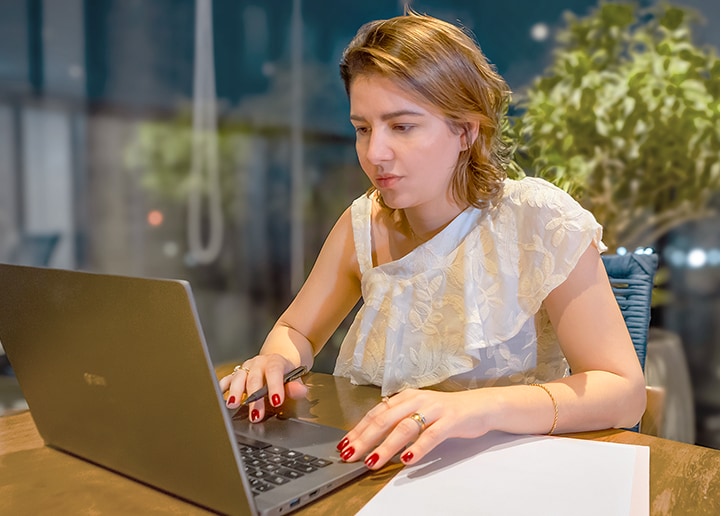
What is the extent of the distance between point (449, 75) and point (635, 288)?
1.90ft

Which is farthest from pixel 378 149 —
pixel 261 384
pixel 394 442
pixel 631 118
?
pixel 631 118

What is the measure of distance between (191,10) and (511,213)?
2584mm

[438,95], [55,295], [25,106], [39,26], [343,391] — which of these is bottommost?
[343,391]

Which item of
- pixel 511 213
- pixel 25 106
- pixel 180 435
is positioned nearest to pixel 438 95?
pixel 511 213

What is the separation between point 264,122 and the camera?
11.8ft

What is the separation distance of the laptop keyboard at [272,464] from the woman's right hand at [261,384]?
0.13 metres

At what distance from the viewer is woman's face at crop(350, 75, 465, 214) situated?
44.9 inches

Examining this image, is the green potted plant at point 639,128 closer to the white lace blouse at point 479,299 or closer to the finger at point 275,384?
the white lace blouse at point 479,299

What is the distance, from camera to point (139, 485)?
75 cm

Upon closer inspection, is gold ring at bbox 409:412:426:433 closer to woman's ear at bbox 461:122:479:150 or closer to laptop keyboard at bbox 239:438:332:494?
laptop keyboard at bbox 239:438:332:494

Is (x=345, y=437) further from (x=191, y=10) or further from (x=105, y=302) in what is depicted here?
(x=191, y=10)

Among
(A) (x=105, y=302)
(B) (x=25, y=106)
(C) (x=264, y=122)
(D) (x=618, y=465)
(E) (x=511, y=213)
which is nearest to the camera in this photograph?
(A) (x=105, y=302)

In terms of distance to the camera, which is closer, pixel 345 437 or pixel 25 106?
pixel 345 437

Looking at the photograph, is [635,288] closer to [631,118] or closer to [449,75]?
[449,75]
